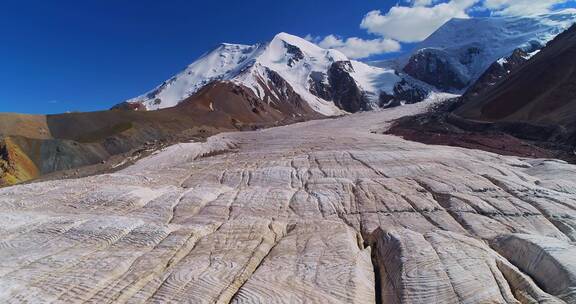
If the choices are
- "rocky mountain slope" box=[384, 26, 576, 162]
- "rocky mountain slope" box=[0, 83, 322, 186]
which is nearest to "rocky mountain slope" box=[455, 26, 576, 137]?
"rocky mountain slope" box=[384, 26, 576, 162]

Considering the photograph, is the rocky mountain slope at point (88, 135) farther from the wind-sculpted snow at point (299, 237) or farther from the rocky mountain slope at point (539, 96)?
the rocky mountain slope at point (539, 96)

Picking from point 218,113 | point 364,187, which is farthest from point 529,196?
point 218,113

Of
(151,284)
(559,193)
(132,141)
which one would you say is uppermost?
(132,141)

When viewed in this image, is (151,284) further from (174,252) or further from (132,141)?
(132,141)

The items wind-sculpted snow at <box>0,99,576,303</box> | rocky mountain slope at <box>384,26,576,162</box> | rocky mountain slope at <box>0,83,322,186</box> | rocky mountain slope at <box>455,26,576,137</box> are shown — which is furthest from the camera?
rocky mountain slope at <box>455,26,576,137</box>

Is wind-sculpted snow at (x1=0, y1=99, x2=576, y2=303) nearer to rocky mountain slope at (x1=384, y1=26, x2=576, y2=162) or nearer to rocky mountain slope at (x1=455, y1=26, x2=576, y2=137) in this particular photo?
rocky mountain slope at (x1=384, y1=26, x2=576, y2=162)

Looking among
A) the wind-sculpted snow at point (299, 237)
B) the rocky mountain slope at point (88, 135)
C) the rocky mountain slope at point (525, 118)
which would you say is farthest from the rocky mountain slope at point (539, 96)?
the rocky mountain slope at point (88, 135)

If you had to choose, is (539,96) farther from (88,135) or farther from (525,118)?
(88,135)

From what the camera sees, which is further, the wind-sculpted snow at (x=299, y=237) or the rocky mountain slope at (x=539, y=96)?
the rocky mountain slope at (x=539, y=96)
